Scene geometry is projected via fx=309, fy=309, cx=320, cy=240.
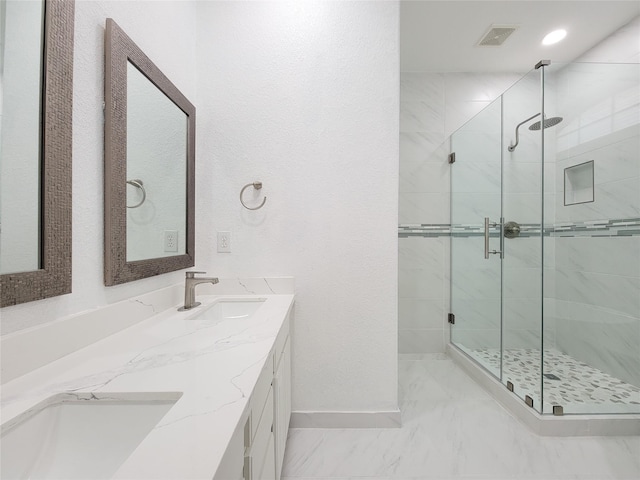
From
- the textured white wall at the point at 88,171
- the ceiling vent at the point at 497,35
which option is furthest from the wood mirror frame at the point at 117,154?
the ceiling vent at the point at 497,35

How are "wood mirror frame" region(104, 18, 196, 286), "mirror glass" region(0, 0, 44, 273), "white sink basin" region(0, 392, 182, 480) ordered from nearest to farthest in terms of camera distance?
"white sink basin" region(0, 392, 182, 480) < "mirror glass" region(0, 0, 44, 273) < "wood mirror frame" region(104, 18, 196, 286)

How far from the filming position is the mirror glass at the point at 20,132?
2.19 ft

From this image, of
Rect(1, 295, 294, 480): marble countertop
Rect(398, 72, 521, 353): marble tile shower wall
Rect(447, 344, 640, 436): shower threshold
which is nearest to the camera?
Rect(1, 295, 294, 480): marble countertop

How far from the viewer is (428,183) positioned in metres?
2.78

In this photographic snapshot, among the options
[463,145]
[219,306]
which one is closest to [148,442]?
[219,306]

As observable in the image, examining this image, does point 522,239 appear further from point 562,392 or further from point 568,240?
point 562,392

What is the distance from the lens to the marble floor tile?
140 cm

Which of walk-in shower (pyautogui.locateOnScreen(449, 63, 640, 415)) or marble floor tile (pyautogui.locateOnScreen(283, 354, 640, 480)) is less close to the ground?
walk-in shower (pyautogui.locateOnScreen(449, 63, 640, 415))

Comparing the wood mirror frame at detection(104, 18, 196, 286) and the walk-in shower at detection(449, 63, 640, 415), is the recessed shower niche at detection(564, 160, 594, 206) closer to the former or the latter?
the walk-in shower at detection(449, 63, 640, 415)

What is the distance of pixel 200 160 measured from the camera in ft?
5.69

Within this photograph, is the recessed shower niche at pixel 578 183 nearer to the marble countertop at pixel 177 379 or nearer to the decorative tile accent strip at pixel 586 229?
the decorative tile accent strip at pixel 586 229

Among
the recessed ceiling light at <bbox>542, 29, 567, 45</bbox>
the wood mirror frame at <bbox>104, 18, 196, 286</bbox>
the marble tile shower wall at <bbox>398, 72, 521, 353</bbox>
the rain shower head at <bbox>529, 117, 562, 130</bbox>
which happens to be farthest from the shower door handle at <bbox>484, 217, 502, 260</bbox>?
the wood mirror frame at <bbox>104, 18, 196, 286</bbox>

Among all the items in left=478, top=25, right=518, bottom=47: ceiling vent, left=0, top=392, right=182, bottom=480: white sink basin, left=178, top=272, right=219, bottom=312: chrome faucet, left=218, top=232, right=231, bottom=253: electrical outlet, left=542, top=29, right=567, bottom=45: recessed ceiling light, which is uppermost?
left=542, top=29, right=567, bottom=45: recessed ceiling light

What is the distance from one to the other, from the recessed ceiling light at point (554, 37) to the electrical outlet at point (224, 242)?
9.08 ft
